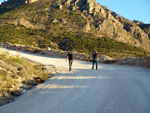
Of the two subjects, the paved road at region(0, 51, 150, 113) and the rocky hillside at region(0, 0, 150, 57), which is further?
the rocky hillside at region(0, 0, 150, 57)

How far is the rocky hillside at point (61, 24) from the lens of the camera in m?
50.1

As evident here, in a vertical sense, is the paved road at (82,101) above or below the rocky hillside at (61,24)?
below

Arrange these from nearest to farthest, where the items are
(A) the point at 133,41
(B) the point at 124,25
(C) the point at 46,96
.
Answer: (C) the point at 46,96, (A) the point at 133,41, (B) the point at 124,25

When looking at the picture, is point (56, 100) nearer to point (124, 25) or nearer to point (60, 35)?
point (60, 35)

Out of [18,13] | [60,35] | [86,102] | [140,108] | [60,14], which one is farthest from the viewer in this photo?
[60,14]

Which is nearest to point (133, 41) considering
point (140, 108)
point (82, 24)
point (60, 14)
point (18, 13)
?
point (82, 24)

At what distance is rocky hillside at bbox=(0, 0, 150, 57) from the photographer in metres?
50.1

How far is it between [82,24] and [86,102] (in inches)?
2650

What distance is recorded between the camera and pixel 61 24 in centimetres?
6644

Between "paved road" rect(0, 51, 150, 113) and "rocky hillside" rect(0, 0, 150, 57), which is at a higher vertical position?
"rocky hillside" rect(0, 0, 150, 57)

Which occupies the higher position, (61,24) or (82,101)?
(61,24)

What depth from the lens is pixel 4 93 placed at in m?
4.80

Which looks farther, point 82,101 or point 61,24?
point 61,24

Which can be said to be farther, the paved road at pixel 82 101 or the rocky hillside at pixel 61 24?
the rocky hillside at pixel 61 24
